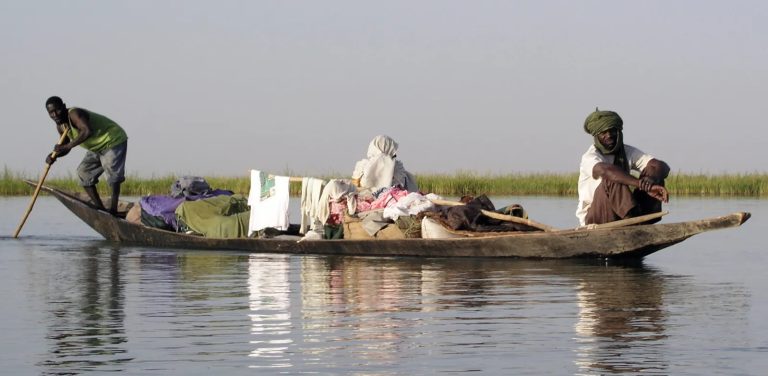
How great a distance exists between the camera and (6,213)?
18.0m

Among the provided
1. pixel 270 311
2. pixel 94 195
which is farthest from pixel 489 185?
pixel 270 311

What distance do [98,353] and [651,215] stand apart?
4436 mm

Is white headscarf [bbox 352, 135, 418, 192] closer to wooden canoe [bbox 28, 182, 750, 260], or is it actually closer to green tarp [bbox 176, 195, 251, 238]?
wooden canoe [bbox 28, 182, 750, 260]

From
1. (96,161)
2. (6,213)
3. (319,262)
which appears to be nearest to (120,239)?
(96,161)

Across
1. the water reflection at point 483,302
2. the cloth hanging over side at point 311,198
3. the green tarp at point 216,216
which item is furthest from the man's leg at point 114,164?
the water reflection at point 483,302

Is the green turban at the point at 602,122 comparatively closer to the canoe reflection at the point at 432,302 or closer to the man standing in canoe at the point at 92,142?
the canoe reflection at the point at 432,302

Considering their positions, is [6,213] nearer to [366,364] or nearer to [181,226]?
[181,226]

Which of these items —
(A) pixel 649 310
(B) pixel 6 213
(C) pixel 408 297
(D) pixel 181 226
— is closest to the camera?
(A) pixel 649 310

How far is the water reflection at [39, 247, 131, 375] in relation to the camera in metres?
5.08

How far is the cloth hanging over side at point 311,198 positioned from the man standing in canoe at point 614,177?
7.62 feet

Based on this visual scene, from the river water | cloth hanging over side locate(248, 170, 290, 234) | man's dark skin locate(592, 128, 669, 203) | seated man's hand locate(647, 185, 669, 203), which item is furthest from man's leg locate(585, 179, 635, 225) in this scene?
cloth hanging over side locate(248, 170, 290, 234)

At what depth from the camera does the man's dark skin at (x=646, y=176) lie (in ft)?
27.9

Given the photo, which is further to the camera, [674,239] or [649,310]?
[674,239]

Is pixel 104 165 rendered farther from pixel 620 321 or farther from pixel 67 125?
pixel 620 321
